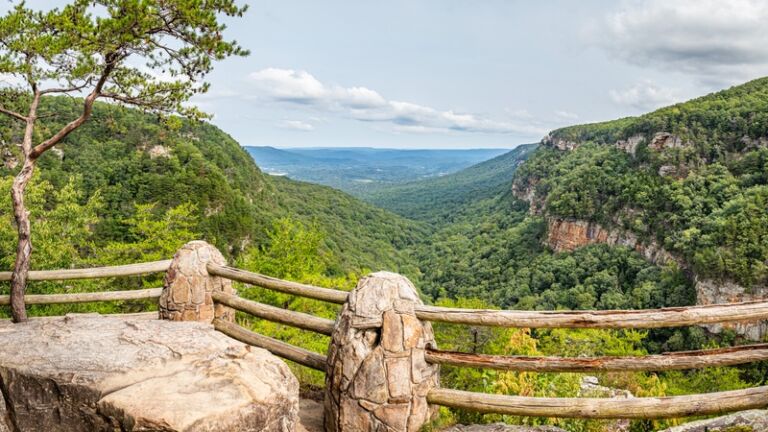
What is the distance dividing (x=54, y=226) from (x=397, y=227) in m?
107

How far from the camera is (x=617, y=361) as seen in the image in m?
3.48

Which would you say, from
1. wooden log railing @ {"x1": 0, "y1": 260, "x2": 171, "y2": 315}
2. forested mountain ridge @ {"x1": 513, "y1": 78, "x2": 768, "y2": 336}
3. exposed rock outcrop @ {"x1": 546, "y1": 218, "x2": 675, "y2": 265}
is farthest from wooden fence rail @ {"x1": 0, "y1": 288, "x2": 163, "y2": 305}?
exposed rock outcrop @ {"x1": 546, "y1": 218, "x2": 675, "y2": 265}

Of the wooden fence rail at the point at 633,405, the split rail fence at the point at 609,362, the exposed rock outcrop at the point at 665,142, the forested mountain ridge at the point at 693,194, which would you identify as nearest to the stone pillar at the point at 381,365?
the split rail fence at the point at 609,362

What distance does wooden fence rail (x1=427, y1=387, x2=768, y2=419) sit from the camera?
11.1 feet

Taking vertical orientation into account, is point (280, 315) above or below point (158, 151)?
below

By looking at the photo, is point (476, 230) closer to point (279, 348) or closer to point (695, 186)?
point (695, 186)

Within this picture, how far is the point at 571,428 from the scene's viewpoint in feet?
12.9

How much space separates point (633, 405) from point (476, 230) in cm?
11434

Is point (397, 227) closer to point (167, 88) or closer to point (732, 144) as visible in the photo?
point (732, 144)

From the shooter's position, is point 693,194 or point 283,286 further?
point 693,194

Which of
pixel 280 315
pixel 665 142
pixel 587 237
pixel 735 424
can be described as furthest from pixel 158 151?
pixel 665 142

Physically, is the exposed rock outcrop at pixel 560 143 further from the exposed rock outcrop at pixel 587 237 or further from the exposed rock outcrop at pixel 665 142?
the exposed rock outcrop at pixel 587 237

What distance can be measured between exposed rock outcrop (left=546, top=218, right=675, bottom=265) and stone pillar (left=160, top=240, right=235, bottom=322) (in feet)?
230

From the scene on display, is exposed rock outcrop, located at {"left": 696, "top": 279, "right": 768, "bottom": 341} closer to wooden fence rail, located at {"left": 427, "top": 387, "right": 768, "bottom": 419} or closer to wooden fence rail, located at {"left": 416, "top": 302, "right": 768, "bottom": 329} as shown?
wooden fence rail, located at {"left": 427, "top": 387, "right": 768, "bottom": 419}
